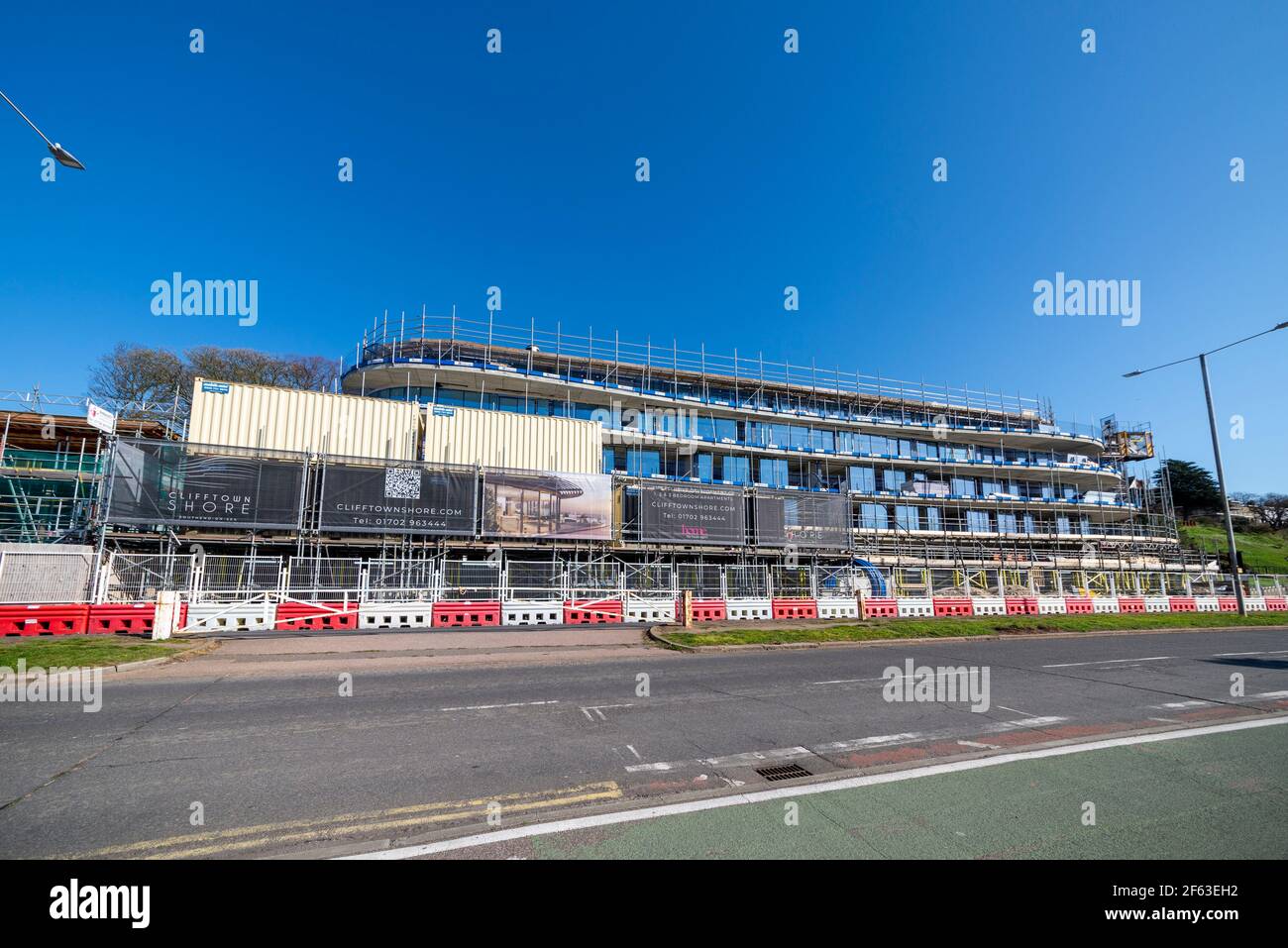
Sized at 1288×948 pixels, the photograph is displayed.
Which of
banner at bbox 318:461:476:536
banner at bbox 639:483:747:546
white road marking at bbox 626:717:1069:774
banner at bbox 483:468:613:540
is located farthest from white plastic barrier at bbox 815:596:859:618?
white road marking at bbox 626:717:1069:774

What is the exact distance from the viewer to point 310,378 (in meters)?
46.4

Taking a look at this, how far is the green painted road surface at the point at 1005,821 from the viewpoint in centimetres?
387

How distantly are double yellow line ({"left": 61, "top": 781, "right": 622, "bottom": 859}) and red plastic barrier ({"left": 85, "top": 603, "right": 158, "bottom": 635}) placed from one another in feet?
48.5

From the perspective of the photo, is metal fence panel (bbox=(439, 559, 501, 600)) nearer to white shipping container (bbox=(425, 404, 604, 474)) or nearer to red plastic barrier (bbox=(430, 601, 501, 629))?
red plastic barrier (bbox=(430, 601, 501, 629))

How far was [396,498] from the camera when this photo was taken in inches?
981

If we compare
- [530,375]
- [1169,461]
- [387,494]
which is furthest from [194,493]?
[1169,461]

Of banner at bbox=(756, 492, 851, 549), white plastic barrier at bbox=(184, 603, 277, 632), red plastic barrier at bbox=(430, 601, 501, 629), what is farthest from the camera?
banner at bbox=(756, 492, 851, 549)

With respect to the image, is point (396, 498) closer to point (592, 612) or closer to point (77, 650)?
point (592, 612)

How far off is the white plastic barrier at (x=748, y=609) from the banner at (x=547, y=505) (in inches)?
323

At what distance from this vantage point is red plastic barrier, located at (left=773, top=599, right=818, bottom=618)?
22172 mm

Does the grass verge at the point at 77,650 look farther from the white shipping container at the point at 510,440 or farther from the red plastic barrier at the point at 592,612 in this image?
the white shipping container at the point at 510,440

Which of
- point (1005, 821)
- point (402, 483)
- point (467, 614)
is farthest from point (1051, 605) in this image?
point (402, 483)

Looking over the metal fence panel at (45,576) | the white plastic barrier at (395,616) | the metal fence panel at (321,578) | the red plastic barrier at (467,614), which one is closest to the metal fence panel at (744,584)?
the red plastic barrier at (467,614)
